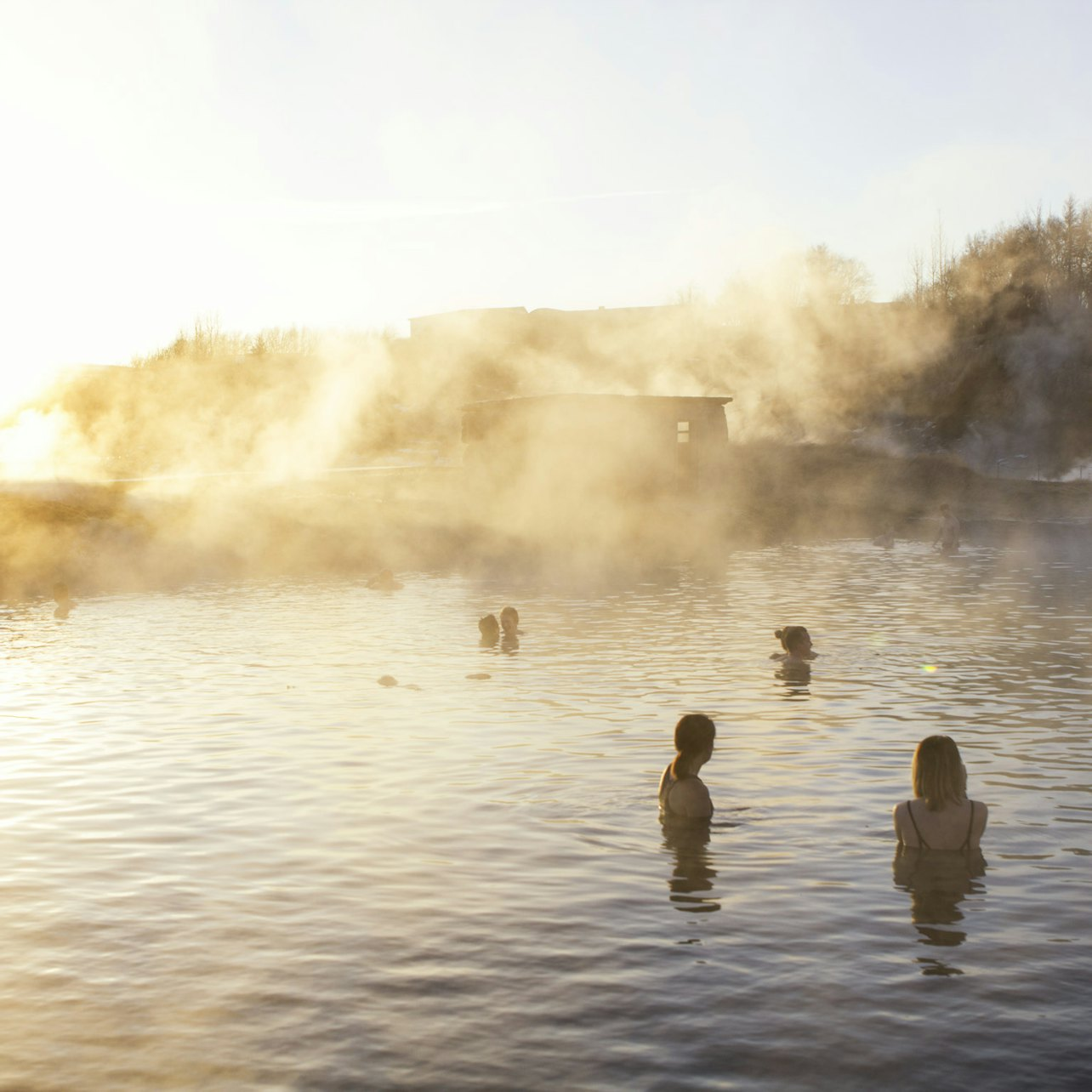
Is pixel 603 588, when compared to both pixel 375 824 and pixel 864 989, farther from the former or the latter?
pixel 864 989

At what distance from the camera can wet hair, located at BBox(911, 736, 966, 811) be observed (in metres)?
9.11

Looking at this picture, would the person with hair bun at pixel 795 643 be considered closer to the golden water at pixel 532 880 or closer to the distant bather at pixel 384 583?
the golden water at pixel 532 880

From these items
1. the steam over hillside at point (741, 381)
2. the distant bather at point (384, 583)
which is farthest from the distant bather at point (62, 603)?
the steam over hillside at point (741, 381)

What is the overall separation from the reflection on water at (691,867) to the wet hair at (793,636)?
8.04 meters

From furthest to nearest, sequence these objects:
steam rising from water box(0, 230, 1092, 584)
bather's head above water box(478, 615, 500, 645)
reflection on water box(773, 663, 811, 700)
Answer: steam rising from water box(0, 230, 1092, 584) < bather's head above water box(478, 615, 500, 645) < reflection on water box(773, 663, 811, 700)

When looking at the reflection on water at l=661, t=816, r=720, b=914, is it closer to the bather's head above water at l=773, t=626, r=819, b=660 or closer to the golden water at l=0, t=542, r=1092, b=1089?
the golden water at l=0, t=542, r=1092, b=1089

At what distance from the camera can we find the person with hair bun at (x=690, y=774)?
10.6 meters

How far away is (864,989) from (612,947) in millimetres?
1530

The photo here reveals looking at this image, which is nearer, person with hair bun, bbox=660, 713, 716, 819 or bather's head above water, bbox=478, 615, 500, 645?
person with hair bun, bbox=660, 713, 716, 819

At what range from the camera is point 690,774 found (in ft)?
35.9

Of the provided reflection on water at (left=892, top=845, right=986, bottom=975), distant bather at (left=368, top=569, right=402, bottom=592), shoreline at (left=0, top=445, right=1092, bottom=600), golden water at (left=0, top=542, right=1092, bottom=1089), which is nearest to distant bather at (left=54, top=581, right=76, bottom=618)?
shoreline at (left=0, top=445, right=1092, bottom=600)

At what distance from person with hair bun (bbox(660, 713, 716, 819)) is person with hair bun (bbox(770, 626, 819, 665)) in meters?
7.81

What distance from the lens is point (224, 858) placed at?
33.9ft

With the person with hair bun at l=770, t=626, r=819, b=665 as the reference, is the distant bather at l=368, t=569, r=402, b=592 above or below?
above
